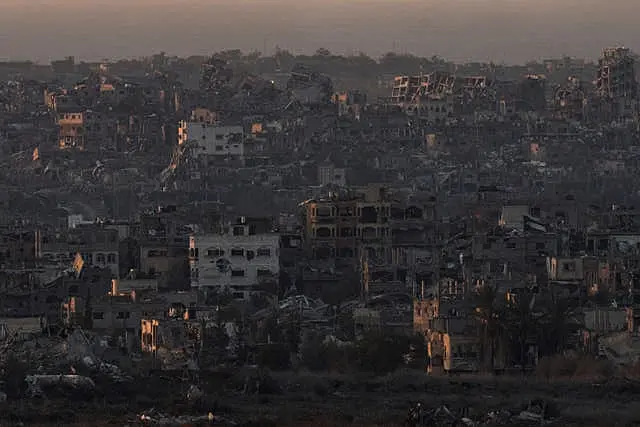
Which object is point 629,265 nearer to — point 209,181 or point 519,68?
point 209,181

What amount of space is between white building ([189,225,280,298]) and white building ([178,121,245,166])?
2952 cm

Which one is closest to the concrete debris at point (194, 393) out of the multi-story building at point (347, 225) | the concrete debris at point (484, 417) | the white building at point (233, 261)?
the concrete debris at point (484, 417)

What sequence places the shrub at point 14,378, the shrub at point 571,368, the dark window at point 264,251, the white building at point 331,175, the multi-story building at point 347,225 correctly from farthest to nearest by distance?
the white building at point 331,175
the multi-story building at point 347,225
the dark window at point 264,251
the shrub at point 571,368
the shrub at point 14,378

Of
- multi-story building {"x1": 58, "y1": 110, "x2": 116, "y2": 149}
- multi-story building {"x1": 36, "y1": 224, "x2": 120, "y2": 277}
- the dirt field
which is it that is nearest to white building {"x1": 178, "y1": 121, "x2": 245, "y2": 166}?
multi-story building {"x1": 58, "y1": 110, "x2": 116, "y2": 149}

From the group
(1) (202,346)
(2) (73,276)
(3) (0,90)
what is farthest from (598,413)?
(3) (0,90)

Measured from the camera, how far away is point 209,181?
7150cm

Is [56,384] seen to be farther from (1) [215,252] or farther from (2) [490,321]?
(1) [215,252]

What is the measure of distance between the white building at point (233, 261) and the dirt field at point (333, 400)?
13152 millimetres

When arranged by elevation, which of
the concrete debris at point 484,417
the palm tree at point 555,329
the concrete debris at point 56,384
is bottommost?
the palm tree at point 555,329

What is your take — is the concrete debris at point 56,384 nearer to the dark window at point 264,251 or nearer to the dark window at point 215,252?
the dark window at point 215,252

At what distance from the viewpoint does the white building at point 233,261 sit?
4516 centimetres

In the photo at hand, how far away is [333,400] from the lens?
97.8ft

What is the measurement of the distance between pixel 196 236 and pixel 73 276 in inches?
93.9

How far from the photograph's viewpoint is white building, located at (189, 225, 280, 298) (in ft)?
148
